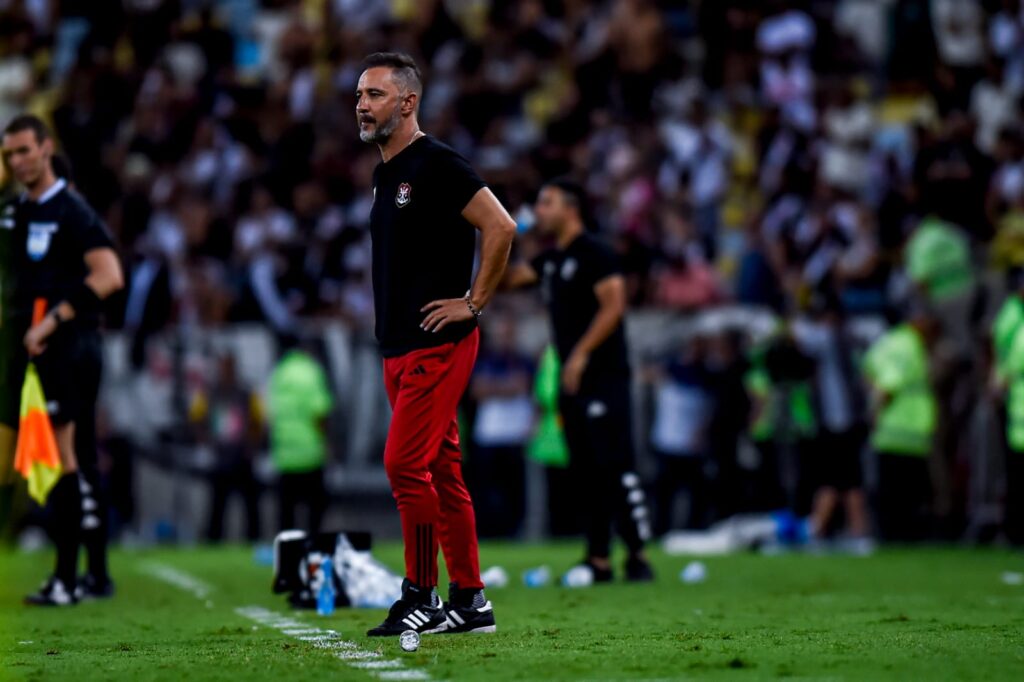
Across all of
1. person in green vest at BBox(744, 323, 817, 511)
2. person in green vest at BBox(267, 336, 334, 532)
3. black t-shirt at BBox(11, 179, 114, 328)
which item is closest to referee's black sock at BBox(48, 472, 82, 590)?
black t-shirt at BBox(11, 179, 114, 328)

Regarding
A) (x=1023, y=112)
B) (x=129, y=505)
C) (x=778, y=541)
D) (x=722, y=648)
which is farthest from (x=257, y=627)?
(x=1023, y=112)

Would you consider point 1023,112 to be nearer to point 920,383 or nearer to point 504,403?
point 920,383

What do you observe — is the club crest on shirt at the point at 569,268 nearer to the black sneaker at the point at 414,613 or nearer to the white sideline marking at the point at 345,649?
the white sideline marking at the point at 345,649

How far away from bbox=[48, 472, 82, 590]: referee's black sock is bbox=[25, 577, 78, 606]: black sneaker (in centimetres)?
3

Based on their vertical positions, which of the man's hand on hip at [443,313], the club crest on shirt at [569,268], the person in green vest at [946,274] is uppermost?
the person in green vest at [946,274]

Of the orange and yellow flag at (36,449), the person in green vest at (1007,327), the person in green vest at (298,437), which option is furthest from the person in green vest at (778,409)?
the orange and yellow flag at (36,449)

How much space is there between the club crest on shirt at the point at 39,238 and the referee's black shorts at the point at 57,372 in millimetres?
438

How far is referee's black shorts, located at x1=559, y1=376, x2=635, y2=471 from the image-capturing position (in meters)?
12.5

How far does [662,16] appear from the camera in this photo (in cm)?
2362

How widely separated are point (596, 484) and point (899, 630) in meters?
4.34

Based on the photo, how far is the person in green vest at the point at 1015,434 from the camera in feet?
52.4

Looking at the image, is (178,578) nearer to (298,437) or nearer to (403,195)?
(298,437)

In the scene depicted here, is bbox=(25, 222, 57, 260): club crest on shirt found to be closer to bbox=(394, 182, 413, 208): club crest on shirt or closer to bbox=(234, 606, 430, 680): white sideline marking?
bbox=(234, 606, 430, 680): white sideline marking

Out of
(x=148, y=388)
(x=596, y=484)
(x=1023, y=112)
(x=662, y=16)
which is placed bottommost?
(x=596, y=484)
